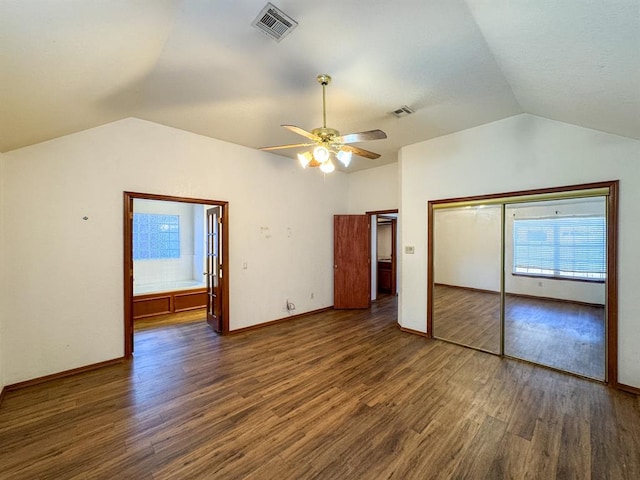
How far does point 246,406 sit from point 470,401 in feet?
7.20

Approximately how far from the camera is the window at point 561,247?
9.70 feet

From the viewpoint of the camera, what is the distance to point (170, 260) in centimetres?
645

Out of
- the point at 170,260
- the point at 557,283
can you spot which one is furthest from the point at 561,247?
the point at 170,260

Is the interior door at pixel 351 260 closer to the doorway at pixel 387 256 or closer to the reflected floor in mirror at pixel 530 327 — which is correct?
the doorway at pixel 387 256

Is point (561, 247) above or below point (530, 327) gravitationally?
above

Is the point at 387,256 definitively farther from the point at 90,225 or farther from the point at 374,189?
the point at 90,225

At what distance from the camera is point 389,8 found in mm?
1737

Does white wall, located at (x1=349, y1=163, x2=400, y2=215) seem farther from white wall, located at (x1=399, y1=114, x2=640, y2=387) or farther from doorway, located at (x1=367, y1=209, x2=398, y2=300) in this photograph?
doorway, located at (x1=367, y1=209, x2=398, y2=300)

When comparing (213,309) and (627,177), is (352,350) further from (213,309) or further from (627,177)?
(627,177)

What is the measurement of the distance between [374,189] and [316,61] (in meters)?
3.67

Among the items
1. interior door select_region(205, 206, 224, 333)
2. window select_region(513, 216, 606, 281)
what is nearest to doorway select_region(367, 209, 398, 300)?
window select_region(513, 216, 606, 281)

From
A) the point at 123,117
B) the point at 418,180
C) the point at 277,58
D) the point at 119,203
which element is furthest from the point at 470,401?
the point at 123,117

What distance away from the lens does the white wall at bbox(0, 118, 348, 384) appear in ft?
9.12

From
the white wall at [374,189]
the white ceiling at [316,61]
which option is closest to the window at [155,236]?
the white ceiling at [316,61]
